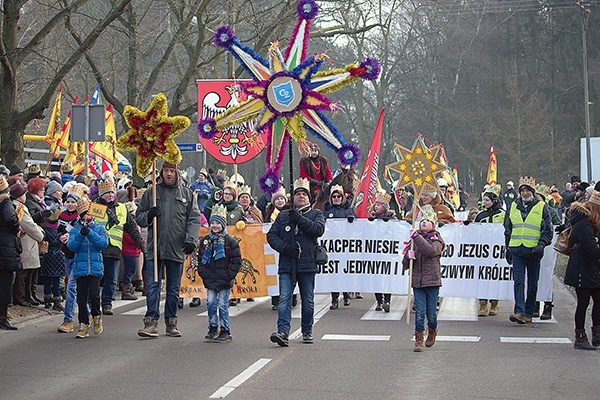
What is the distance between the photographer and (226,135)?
21.0 metres

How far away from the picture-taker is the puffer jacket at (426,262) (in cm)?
1166

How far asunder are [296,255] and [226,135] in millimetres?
9659

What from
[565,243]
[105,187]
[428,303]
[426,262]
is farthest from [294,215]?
[105,187]

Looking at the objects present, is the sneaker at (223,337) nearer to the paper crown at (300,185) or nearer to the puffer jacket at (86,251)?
the puffer jacket at (86,251)

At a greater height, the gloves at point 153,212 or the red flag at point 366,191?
the red flag at point 366,191

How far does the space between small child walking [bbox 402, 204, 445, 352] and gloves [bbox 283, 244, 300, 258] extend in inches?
50.2

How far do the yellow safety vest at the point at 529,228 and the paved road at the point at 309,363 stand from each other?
1141mm

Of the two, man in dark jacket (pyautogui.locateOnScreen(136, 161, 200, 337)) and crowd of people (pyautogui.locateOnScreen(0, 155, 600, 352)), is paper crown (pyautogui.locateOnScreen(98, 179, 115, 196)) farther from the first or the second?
man in dark jacket (pyautogui.locateOnScreen(136, 161, 200, 337))

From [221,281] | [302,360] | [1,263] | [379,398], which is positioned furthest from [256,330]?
[379,398]

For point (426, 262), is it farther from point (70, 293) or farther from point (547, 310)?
point (70, 293)

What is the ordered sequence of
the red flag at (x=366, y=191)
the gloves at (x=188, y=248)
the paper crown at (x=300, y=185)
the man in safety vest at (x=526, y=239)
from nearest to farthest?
the gloves at (x=188, y=248) → the paper crown at (x=300, y=185) → the man in safety vest at (x=526, y=239) → the red flag at (x=366, y=191)

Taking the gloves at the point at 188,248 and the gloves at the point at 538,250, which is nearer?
the gloves at the point at 188,248

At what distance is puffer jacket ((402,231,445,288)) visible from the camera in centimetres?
1166

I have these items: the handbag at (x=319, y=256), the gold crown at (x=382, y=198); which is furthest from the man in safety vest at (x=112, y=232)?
the gold crown at (x=382, y=198)
